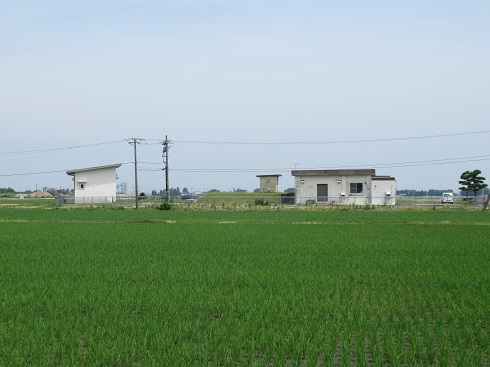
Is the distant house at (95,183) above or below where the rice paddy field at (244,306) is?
above

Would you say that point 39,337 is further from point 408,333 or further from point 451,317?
point 451,317

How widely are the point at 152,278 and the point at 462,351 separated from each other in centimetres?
606

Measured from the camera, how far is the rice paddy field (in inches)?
245

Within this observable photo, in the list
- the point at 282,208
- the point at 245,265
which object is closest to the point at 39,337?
the point at 245,265

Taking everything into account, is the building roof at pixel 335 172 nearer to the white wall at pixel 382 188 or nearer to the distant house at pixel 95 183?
the white wall at pixel 382 188

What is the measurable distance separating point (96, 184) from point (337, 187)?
21.0m

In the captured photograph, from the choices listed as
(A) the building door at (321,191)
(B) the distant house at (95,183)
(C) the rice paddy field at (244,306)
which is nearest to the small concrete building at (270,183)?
(A) the building door at (321,191)

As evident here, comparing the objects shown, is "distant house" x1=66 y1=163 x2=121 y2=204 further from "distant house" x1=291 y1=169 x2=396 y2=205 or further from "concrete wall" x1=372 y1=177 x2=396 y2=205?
"concrete wall" x1=372 y1=177 x2=396 y2=205

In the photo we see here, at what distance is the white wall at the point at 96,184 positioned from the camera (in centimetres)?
5450

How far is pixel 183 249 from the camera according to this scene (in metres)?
16.4

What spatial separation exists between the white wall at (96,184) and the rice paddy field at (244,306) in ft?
126

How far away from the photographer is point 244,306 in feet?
27.7

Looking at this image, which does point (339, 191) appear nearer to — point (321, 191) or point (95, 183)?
point (321, 191)

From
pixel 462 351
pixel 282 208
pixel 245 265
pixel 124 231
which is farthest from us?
pixel 282 208
